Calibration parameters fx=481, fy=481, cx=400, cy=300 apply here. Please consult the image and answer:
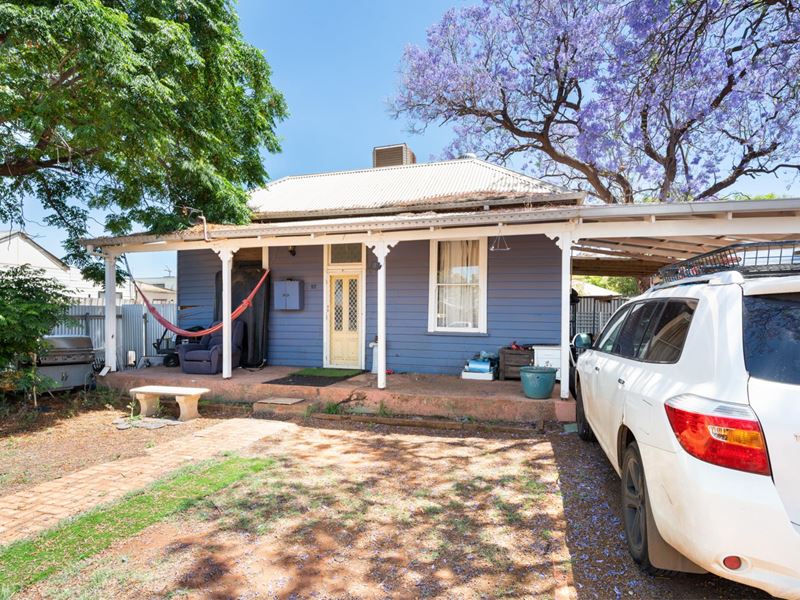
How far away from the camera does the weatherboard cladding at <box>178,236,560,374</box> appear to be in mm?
8445

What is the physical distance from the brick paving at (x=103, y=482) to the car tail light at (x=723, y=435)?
4.50 metres

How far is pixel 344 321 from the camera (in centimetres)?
980

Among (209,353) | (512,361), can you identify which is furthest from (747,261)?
(209,353)

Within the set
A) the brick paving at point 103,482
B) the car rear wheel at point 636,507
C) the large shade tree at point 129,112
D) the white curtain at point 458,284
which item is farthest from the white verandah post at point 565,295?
the large shade tree at point 129,112

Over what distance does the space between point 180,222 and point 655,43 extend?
8.45 m

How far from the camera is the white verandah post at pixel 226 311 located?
27.2ft

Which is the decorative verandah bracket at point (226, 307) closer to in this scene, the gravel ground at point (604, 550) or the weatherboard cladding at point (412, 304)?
the weatherboard cladding at point (412, 304)

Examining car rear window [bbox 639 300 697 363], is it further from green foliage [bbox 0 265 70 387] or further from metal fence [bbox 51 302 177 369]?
metal fence [bbox 51 302 177 369]

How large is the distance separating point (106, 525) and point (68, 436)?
360 cm

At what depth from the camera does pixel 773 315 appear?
86.7 inches

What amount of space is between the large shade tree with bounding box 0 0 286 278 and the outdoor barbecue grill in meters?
2.32

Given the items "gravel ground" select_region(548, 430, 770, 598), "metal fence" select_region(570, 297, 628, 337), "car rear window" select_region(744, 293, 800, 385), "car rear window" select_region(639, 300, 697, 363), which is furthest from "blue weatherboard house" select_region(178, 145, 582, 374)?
"metal fence" select_region(570, 297, 628, 337)

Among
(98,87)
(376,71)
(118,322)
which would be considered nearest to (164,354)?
(118,322)

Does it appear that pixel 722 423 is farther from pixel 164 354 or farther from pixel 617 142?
pixel 617 142
